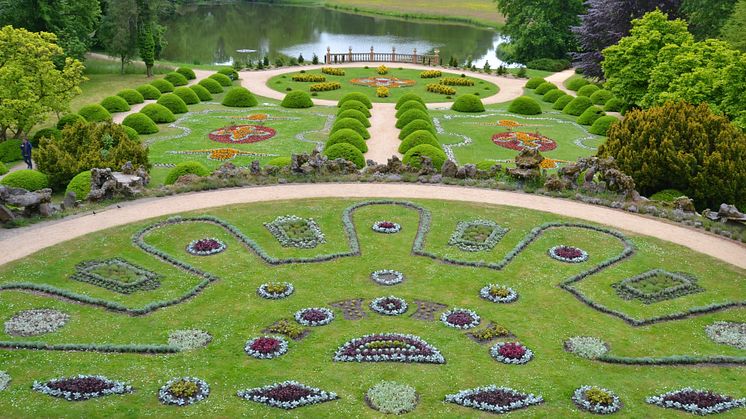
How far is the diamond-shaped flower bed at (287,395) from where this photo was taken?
18266 mm

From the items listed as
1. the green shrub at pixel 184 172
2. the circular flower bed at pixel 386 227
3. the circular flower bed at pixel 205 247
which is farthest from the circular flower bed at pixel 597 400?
the green shrub at pixel 184 172

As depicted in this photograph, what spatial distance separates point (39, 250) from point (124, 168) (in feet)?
27.6

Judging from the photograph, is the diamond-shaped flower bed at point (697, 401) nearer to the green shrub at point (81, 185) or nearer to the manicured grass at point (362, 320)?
the manicured grass at point (362, 320)

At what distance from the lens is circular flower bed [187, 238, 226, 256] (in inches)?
1094

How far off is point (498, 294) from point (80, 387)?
13.6m

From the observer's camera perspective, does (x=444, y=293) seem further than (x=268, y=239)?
No

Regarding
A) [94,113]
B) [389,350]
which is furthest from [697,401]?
[94,113]

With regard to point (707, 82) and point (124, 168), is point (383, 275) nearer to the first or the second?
point (124, 168)

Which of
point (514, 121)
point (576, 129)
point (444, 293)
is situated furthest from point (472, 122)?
point (444, 293)

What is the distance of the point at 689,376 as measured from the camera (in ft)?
66.0

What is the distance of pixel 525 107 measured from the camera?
198 ft

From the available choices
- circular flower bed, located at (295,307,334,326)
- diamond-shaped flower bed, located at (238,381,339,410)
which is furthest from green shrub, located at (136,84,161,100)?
diamond-shaped flower bed, located at (238,381,339,410)

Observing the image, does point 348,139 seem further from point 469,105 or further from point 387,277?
point 469,105

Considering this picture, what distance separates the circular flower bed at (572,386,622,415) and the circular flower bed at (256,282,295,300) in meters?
10.3
